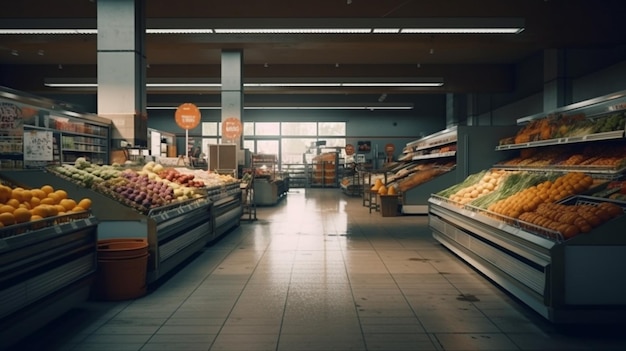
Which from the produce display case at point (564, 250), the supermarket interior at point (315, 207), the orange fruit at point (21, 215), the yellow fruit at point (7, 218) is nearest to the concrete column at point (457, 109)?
the supermarket interior at point (315, 207)

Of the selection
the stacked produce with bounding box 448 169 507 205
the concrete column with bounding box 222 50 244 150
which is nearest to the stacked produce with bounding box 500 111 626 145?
the stacked produce with bounding box 448 169 507 205

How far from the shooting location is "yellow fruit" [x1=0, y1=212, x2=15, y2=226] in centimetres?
299

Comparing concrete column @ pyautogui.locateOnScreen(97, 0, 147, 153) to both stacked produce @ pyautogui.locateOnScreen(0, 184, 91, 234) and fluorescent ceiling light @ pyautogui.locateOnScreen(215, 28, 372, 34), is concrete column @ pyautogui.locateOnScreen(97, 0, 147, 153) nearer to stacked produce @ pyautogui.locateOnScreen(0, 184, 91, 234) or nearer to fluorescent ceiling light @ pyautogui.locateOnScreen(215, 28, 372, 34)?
fluorescent ceiling light @ pyautogui.locateOnScreen(215, 28, 372, 34)

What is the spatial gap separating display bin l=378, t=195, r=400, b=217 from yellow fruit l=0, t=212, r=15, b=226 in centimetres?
863

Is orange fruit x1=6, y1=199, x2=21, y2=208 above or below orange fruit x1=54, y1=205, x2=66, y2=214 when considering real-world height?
above

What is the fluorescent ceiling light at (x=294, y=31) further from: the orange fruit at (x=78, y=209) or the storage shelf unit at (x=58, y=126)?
the orange fruit at (x=78, y=209)

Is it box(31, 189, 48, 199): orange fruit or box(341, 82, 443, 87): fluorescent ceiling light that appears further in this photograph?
box(341, 82, 443, 87): fluorescent ceiling light

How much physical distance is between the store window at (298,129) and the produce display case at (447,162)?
1168 cm

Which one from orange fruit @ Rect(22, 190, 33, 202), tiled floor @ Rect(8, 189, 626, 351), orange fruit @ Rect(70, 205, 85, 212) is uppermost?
orange fruit @ Rect(22, 190, 33, 202)

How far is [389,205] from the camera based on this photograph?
10.9 metres

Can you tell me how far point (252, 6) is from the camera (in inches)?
385

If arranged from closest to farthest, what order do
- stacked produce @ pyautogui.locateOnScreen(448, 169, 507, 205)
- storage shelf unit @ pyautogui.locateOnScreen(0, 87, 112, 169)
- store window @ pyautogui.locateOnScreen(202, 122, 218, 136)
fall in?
stacked produce @ pyautogui.locateOnScreen(448, 169, 507, 205), storage shelf unit @ pyautogui.locateOnScreen(0, 87, 112, 169), store window @ pyautogui.locateOnScreen(202, 122, 218, 136)

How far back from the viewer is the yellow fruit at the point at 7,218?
299cm

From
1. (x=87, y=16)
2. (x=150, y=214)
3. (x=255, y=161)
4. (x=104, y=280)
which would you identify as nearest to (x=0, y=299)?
(x=104, y=280)
